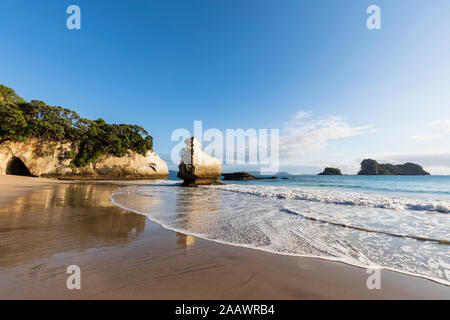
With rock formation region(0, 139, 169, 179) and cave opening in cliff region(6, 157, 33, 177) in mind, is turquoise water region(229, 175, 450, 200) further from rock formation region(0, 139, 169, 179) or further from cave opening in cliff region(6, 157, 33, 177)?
cave opening in cliff region(6, 157, 33, 177)

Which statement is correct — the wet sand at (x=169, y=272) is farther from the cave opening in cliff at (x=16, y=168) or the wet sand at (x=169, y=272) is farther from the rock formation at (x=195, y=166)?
the cave opening in cliff at (x=16, y=168)

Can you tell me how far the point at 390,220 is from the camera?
15.9 feet

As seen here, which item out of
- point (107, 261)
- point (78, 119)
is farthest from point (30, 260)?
point (78, 119)

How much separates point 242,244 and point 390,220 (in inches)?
191

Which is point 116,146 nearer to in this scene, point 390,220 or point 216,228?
point 216,228

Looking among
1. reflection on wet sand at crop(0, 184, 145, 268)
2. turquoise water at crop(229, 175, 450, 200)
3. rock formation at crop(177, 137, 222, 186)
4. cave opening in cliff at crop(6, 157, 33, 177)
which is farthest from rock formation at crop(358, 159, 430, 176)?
cave opening in cliff at crop(6, 157, 33, 177)

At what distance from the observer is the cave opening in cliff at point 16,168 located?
23447 millimetres

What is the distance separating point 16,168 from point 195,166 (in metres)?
28.9

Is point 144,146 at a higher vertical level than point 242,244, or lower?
higher

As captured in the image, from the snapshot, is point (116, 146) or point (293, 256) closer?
point (293, 256)

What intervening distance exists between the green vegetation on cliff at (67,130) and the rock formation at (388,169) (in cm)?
7899

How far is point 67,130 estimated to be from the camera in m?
27.2

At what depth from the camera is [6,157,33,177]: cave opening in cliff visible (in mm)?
23447

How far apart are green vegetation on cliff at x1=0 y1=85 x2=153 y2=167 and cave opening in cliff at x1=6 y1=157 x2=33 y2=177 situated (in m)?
3.66
